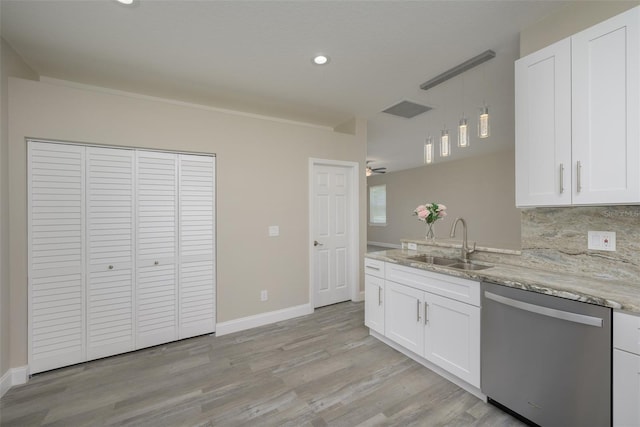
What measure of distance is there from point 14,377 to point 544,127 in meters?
4.55

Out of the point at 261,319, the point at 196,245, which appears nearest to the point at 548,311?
the point at 261,319

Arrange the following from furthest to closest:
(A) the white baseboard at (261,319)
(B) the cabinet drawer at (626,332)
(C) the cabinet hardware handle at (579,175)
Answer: (A) the white baseboard at (261,319) → (C) the cabinet hardware handle at (579,175) → (B) the cabinet drawer at (626,332)

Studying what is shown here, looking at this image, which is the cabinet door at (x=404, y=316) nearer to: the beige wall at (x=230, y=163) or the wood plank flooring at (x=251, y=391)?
the wood plank flooring at (x=251, y=391)

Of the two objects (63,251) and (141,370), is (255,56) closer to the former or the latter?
(63,251)

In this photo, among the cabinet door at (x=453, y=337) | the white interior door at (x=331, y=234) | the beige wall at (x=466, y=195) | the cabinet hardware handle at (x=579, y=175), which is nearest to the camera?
the cabinet hardware handle at (x=579, y=175)

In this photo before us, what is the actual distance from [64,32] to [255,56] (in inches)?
56.9

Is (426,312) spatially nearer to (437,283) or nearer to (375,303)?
(437,283)

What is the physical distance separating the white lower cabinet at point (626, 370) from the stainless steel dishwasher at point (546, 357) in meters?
0.03

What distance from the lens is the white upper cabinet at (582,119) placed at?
4.79ft

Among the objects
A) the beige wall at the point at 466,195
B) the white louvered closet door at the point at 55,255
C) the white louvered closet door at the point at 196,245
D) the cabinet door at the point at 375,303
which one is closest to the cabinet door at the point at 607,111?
the cabinet door at the point at 375,303

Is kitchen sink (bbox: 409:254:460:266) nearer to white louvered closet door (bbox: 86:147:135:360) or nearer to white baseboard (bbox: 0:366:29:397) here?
white louvered closet door (bbox: 86:147:135:360)

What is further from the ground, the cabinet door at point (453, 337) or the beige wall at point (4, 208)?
the beige wall at point (4, 208)

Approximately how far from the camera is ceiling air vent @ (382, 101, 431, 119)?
3573 mm

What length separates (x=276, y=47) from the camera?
2.29m
